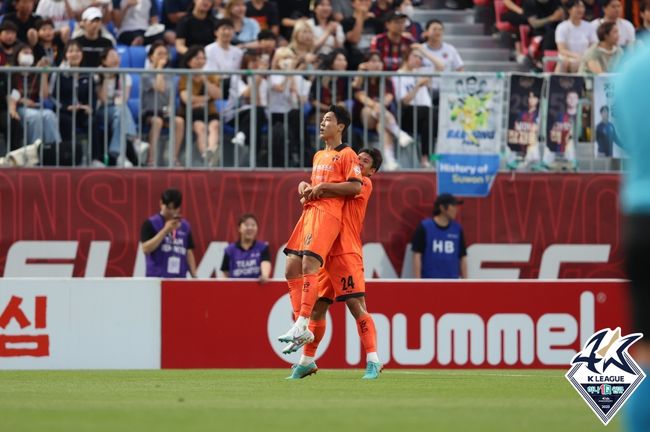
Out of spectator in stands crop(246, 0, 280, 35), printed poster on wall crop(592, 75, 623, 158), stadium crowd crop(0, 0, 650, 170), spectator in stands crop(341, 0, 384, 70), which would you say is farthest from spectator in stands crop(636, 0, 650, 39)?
spectator in stands crop(246, 0, 280, 35)

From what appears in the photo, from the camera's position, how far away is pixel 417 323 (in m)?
18.7

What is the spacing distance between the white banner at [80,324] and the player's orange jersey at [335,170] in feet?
16.8

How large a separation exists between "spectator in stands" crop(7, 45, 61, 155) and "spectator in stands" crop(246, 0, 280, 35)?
4100mm

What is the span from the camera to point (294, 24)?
2197cm

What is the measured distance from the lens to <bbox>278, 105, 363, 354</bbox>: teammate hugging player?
13.5 meters

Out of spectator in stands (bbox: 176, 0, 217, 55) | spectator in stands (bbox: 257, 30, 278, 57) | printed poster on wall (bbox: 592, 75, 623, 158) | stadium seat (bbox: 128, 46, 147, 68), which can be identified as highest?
spectator in stands (bbox: 176, 0, 217, 55)

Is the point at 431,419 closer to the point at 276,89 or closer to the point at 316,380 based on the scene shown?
the point at 316,380

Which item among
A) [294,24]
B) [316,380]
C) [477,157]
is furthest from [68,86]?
[316,380]

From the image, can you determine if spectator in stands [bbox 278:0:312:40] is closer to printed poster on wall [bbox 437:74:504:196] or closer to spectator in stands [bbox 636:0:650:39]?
printed poster on wall [bbox 437:74:504:196]

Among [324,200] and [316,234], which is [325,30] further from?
[316,234]

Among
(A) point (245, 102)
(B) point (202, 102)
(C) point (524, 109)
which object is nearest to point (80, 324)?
(B) point (202, 102)

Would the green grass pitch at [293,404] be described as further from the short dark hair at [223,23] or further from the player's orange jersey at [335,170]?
the short dark hair at [223,23]

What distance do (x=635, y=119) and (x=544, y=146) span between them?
49.9 ft

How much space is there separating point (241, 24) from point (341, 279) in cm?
874
